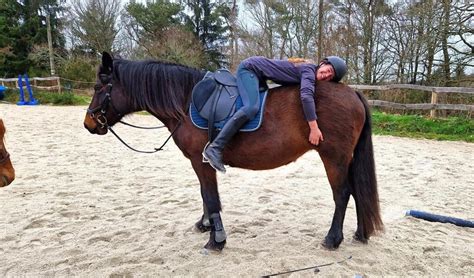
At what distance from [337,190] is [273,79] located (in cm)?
109

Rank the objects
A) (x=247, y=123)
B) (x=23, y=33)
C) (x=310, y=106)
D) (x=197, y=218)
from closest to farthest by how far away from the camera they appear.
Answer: (x=310, y=106), (x=247, y=123), (x=197, y=218), (x=23, y=33)

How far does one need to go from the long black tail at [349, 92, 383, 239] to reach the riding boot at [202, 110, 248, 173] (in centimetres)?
108

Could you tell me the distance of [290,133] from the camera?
2695mm

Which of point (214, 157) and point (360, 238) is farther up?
point (214, 157)

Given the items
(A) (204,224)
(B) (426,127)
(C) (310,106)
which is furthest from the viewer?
(B) (426,127)

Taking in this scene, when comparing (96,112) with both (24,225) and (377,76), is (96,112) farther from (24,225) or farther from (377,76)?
(377,76)

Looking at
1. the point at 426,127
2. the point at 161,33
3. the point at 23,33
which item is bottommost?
the point at 426,127

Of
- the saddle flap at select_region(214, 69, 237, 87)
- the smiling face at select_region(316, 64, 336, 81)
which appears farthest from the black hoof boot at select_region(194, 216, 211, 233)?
the smiling face at select_region(316, 64, 336, 81)

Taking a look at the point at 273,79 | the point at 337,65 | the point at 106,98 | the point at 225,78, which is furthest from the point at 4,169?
the point at 337,65

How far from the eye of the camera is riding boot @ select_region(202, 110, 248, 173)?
257 centimetres

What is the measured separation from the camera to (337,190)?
2.79 m

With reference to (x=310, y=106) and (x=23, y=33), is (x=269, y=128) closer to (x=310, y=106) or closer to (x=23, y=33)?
(x=310, y=106)

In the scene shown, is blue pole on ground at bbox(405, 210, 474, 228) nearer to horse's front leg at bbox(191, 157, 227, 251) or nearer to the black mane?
horse's front leg at bbox(191, 157, 227, 251)

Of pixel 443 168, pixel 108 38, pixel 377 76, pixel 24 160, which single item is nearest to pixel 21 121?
pixel 24 160
